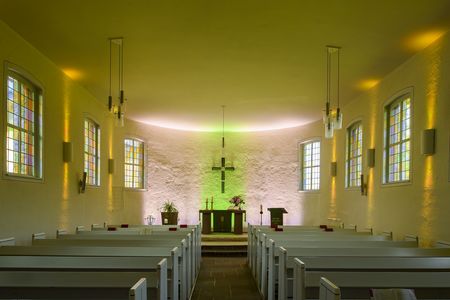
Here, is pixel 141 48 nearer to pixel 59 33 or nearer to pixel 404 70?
pixel 59 33

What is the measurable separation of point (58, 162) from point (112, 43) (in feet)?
8.80

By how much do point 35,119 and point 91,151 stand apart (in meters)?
3.04

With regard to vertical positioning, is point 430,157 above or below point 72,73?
below

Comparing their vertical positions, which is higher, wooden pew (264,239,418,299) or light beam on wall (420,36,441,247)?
light beam on wall (420,36,441,247)

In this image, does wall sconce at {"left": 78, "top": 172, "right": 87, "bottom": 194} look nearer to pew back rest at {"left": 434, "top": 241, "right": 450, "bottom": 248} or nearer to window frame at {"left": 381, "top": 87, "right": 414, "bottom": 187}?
window frame at {"left": 381, "top": 87, "right": 414, "bottom": 187}

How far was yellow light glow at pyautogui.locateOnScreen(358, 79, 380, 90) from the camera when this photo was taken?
27.0 feet

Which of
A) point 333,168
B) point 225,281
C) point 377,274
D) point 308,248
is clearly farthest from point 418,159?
point 333,168

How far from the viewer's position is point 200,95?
959cm

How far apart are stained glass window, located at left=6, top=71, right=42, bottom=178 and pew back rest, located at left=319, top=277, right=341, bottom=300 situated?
189 inches

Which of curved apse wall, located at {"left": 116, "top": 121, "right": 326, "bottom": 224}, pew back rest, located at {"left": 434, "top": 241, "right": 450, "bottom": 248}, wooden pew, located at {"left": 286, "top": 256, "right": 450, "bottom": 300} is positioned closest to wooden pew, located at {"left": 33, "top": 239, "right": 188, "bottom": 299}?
wooden pew, located at {"left": 286, "top": 256, "right": 450, "bottom": 300}

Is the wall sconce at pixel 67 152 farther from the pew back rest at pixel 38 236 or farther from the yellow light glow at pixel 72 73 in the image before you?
the pew back rest at pixel 38 236

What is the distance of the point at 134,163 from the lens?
13180mm

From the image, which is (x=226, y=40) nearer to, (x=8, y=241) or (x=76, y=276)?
(x=76, y=276)

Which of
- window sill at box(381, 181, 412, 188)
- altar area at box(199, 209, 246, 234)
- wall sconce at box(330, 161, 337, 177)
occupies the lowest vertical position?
altar area at box(199, 209, 246, 234)
